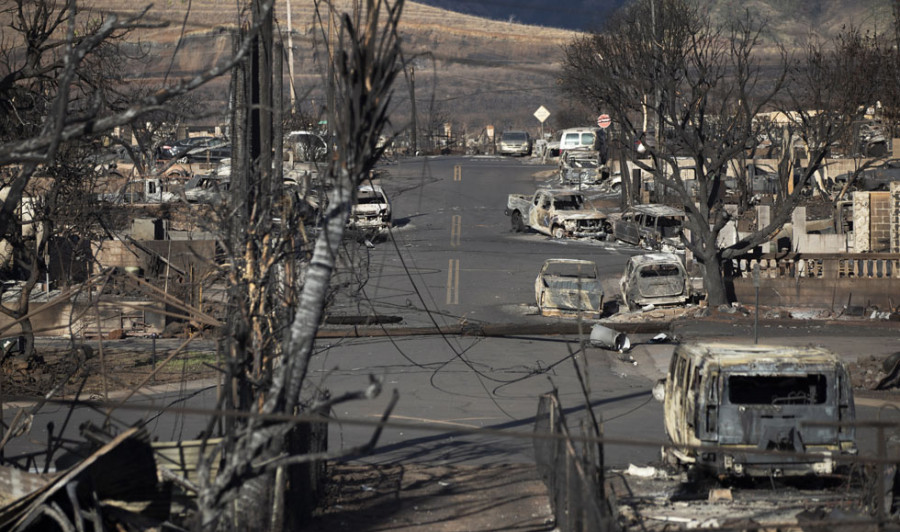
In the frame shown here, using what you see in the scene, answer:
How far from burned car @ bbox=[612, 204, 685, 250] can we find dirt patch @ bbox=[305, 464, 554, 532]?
70.8ft

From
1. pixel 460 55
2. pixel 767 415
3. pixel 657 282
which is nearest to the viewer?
pixel 767 415

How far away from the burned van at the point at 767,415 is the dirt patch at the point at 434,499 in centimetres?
213

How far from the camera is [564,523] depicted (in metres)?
10.4

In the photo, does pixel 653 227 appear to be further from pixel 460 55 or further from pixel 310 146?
pixel 460 55

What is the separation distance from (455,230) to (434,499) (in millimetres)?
26962

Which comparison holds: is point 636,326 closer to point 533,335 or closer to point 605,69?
point 533,335

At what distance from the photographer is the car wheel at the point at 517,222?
39081mm

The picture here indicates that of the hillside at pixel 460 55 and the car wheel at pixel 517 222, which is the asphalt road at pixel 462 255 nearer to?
the car wheel at pixel 517 222

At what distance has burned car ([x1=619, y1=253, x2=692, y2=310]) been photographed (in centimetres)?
2659

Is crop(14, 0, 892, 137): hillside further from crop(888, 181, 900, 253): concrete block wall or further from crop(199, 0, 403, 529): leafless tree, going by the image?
crop(199, 0, 403, 529): leafless tree

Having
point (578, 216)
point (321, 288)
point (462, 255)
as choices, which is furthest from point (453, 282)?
point (321, 288)

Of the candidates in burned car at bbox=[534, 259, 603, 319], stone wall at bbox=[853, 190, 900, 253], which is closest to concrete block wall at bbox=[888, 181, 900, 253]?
stone wall at bbox=[853, 190, 900, 253]

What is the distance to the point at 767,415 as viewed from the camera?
11.8 m

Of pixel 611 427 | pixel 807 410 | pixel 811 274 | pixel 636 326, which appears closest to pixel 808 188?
pixel 811 274
